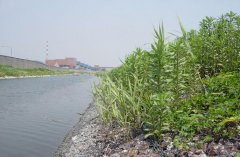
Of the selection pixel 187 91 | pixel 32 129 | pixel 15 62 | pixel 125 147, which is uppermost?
pixel 15 62

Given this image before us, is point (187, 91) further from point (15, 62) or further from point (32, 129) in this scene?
point (15, 62)

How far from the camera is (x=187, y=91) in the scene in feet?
21.0

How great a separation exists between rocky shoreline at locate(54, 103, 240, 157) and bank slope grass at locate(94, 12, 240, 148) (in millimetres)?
145

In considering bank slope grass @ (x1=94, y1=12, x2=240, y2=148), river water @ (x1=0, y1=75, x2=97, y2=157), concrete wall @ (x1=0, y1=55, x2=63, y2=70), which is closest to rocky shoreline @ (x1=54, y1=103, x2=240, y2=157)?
bank slope grass @ (x1=94, y1=12, x2=240, y2=148)

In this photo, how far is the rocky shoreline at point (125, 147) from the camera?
4.05 meters

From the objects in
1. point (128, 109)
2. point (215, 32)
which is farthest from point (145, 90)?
point (215, 32)

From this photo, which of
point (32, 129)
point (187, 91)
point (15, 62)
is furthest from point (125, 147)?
point (15, 62)

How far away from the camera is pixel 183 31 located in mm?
5340

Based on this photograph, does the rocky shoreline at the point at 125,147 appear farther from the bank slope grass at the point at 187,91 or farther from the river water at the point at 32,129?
the river water at the point at 32,129

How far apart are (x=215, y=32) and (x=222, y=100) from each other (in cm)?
302

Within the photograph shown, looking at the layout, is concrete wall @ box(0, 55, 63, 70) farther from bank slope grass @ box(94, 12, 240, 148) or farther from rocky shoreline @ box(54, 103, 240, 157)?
bank slope grass @ box(94, 12, 240, 148)

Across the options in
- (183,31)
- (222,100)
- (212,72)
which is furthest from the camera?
(212,72)

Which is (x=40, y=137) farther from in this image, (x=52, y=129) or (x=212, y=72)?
(x=212, y=72)

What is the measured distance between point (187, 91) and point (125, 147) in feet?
6.34
